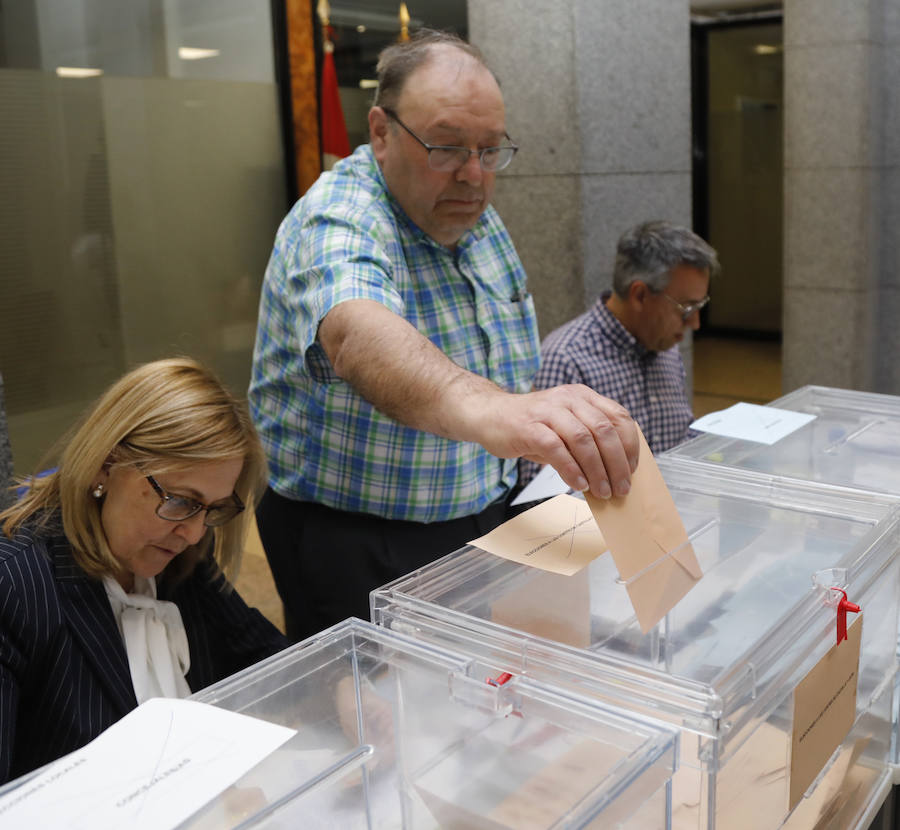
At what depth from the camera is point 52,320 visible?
3783 mm

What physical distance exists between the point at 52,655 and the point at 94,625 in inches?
3.1

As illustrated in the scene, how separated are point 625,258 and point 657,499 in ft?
6.11

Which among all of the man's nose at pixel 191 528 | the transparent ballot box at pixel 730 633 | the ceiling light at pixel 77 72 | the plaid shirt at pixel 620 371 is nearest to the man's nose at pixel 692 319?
the plaid shirt at pixel 620 371

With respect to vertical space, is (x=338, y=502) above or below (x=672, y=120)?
below

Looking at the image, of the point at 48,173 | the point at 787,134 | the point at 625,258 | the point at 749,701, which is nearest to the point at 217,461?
the point at 749,701

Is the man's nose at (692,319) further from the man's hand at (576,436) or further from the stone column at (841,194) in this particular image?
the stone column at (841,194)

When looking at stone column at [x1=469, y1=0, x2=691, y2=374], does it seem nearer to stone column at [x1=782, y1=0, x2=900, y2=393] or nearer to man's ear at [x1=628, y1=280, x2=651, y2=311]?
man's ear at [x1=628, y1=280, x2=651, y2=311]

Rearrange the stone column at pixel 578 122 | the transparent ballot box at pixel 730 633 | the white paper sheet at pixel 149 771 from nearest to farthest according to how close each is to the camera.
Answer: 1. the white paper sheet at pixel 149 771
2. the transparent ballot box at pixel 730 633
3. the stone column at pixel 578 122

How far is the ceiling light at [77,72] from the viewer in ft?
12.2

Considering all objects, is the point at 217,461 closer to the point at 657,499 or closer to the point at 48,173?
the point at 657,499

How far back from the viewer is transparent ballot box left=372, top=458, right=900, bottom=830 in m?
0.88

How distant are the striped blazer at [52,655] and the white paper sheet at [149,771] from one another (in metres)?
0.51

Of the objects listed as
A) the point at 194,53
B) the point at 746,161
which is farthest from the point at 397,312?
the point at 746,161

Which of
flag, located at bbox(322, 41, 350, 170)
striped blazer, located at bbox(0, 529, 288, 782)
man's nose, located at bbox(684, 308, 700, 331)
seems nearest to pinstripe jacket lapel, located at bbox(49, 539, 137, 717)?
striped blazer, located at bbox(0, 529, 288, 782)
